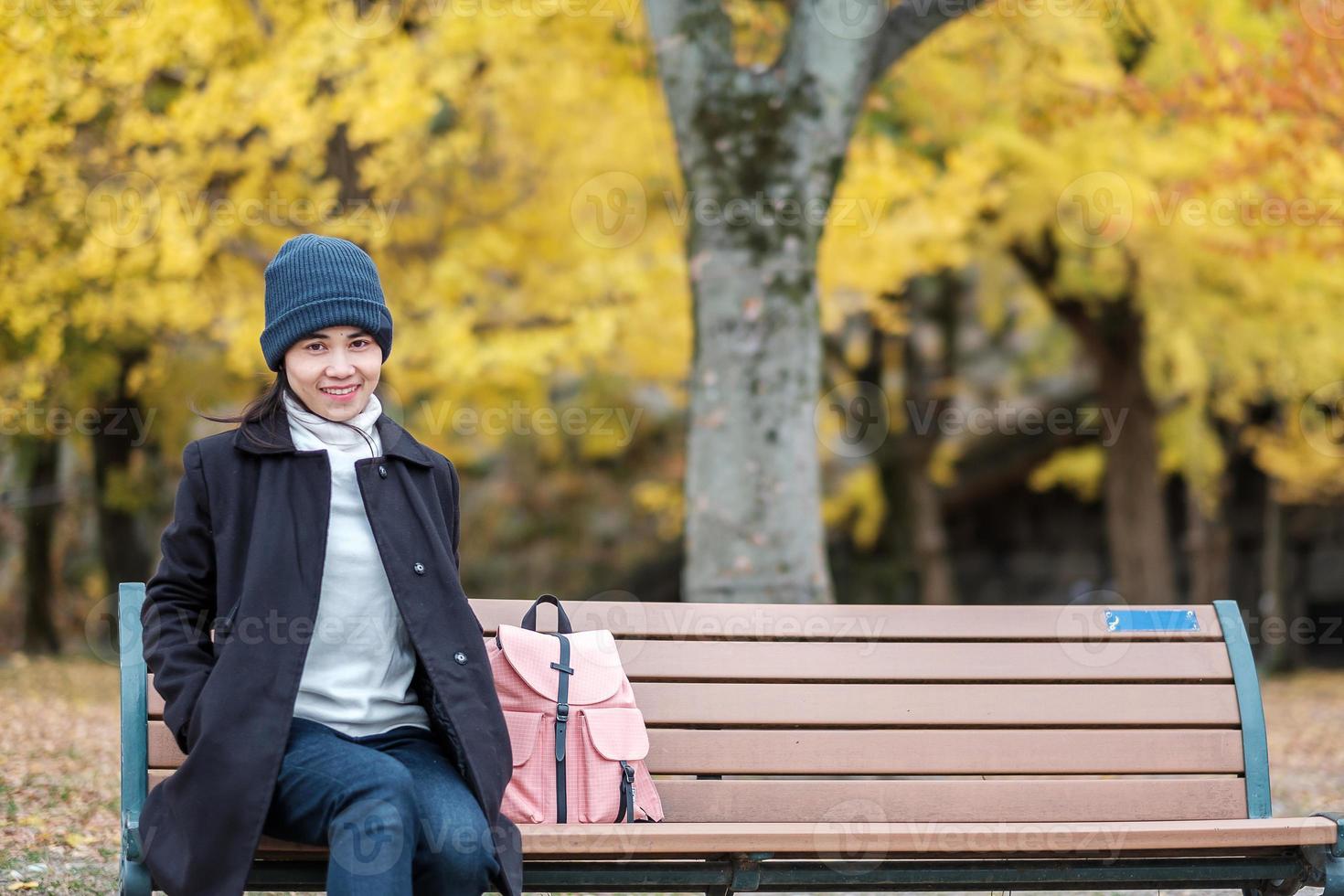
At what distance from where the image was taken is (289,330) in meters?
3.04

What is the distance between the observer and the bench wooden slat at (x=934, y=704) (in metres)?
3.58

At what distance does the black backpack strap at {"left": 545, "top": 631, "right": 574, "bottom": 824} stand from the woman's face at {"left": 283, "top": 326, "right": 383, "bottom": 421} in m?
0.78

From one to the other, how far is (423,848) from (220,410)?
35.0 ft

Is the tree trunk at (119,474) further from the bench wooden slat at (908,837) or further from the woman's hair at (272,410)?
the bench wooden slat at (908,837)

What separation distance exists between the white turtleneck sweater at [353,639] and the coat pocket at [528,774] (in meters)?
0.27

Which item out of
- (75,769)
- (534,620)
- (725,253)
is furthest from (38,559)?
(534,620)

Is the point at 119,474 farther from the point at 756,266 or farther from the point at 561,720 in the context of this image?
the point at 561,720

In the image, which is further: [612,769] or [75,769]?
[75,769]

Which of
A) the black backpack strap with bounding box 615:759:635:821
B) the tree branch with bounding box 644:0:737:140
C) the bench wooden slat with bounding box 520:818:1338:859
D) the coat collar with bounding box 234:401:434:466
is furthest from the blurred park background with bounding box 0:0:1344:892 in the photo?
the bench wooden slat with bounding box 520:818:1338:859

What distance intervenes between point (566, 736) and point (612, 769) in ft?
0.45

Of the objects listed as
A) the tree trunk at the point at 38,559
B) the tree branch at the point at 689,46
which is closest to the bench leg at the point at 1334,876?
the tree branch at the point at 689,46

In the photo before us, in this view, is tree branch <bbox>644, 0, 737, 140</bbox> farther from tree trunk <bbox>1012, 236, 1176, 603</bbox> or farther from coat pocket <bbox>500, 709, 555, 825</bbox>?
tree trunk <bbox>1012, 236, 1176, 603</bbox>

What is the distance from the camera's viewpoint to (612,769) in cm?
332

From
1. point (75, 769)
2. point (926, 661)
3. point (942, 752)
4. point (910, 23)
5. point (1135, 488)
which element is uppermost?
point (910, 23)
